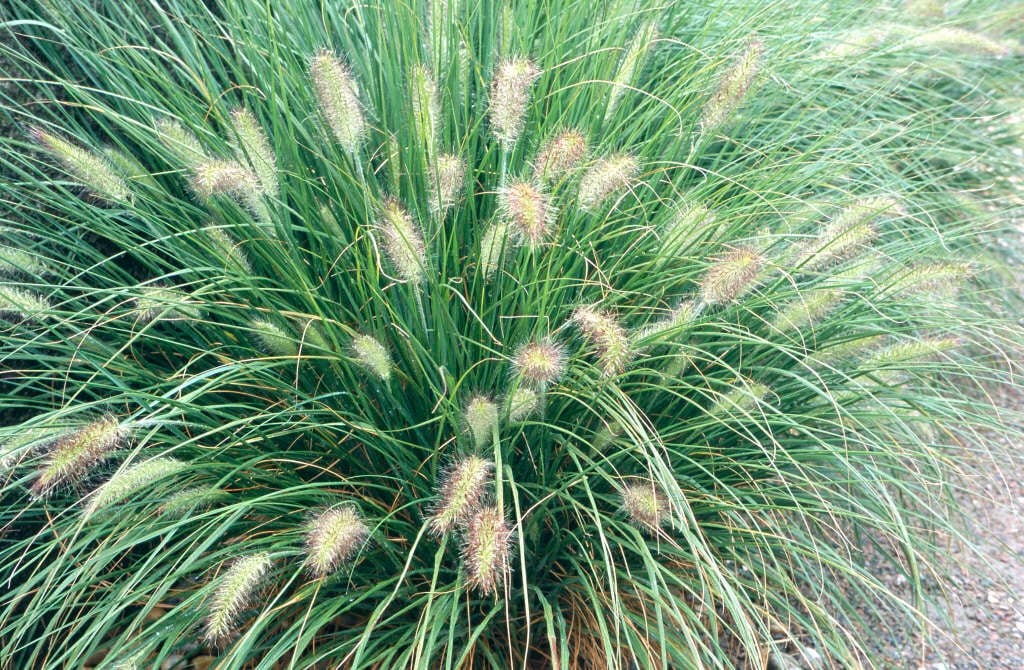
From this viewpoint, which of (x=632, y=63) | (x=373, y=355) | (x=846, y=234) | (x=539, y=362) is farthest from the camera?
(x=632, y=63)

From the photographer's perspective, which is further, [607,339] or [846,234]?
[846,234]

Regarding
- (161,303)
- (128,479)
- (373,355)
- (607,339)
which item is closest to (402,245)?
(373,355)

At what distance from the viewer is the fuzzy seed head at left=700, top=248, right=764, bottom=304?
2.11 metres

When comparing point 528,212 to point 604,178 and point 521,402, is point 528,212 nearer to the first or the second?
point 604,178

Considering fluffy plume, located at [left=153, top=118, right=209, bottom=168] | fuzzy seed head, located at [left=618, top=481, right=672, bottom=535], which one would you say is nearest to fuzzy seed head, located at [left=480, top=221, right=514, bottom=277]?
fuzzy seed head, located at [left=618, top=481, right=672, bottom=535]

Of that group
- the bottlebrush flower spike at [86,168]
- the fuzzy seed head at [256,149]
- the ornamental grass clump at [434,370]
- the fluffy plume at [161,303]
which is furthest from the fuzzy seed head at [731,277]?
the bottlebrush flower spike at [86,168]

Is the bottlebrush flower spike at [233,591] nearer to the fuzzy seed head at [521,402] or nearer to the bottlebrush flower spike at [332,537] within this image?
the bottlebrush flower spike at [332,537]

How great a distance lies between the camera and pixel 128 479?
6.19 ft

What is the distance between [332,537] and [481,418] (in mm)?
426

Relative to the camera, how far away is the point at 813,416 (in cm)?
238

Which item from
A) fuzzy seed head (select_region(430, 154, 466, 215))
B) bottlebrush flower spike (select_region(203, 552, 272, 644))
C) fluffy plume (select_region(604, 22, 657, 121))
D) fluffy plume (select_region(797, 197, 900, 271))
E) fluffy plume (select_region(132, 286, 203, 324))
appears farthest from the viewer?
fluffy plume (select_region(604, 22, 657, 121))

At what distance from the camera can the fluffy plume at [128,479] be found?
5.96ft

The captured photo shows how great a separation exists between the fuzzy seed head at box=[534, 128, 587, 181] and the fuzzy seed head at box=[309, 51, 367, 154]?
0.48m

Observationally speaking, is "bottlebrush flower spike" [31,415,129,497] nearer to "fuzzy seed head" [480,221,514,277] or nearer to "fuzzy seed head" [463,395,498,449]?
"fuzzy seed head" [463,395,498,449]
